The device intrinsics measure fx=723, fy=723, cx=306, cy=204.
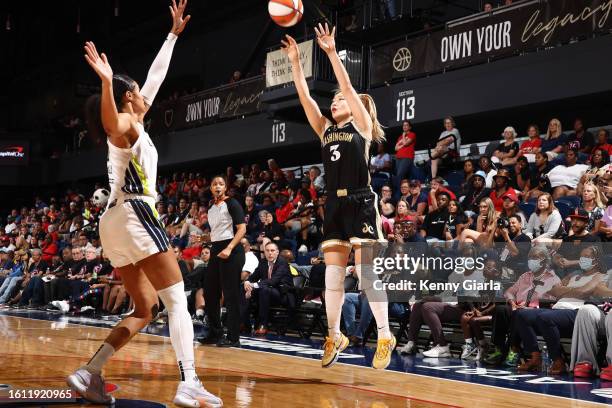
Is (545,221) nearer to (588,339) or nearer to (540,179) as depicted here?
(540,179)

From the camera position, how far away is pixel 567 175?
32.1 feet

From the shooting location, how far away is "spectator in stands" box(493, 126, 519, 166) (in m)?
11.2

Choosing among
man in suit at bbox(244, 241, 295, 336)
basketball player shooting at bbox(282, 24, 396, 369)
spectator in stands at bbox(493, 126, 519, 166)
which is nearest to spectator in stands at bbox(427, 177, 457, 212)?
spectator in stands at bbox(493, 126, 519, 166)

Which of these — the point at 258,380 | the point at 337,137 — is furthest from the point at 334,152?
the point at 258,380

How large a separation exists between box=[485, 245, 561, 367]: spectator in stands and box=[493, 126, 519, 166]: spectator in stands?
167 inches

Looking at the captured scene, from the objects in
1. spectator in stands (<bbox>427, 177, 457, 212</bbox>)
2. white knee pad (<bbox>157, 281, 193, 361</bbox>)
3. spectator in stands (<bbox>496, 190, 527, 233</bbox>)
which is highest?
spectator in stands (<bbox>427, 177, 457, 212</bbox>)

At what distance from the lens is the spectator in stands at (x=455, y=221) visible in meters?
8.79

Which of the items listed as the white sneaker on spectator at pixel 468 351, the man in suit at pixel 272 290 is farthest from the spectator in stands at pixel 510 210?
the man in suit at pixel 272 290

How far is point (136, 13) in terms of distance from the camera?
25000 millimetres

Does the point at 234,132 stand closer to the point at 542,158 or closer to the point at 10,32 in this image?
the point at 542,158

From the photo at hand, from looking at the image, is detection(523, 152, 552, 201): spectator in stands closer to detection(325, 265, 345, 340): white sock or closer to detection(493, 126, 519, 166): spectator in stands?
detection(493, 126, 519, 166): spectator in stands

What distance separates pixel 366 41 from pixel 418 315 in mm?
9156

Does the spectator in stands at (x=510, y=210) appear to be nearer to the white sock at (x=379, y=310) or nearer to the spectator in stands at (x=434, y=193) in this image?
the spectator in stands at (x=434, y=193)

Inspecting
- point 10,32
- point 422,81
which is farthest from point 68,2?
point 422,81
